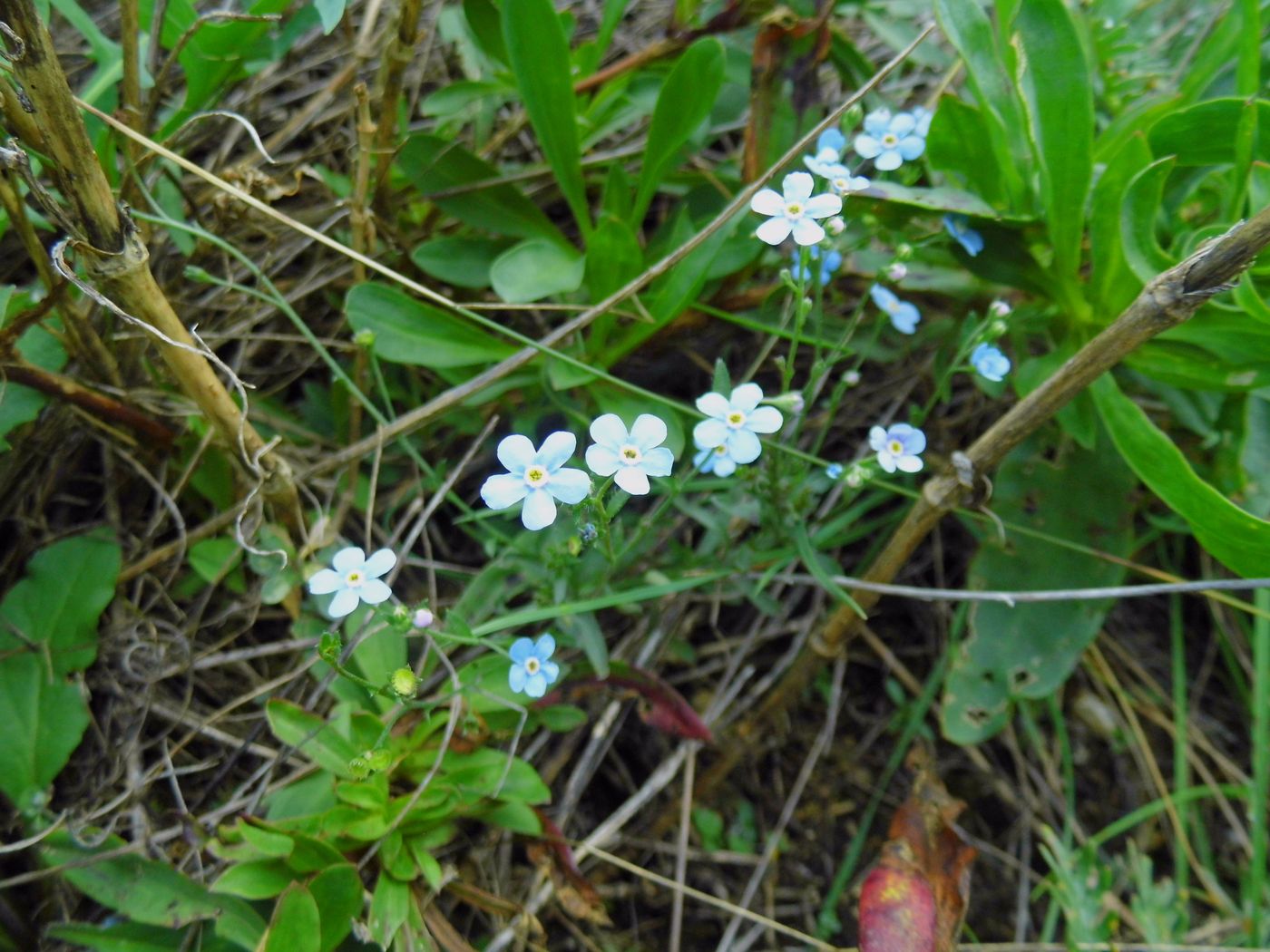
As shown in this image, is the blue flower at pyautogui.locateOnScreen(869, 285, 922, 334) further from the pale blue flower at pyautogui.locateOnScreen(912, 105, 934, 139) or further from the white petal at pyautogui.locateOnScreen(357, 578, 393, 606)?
the white petal at pyautogui.locateOnScreen(357, 578, 393, 606)

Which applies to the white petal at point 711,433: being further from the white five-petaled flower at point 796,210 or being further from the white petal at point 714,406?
the white five-petaled flower at point 796,210

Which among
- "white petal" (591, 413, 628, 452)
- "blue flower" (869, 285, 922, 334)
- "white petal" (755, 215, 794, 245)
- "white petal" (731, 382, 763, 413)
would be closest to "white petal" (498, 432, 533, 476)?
"white petal" (591, 413, 628, 452)

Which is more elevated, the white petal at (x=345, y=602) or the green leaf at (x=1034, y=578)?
the white petal at (x=345, y=602)

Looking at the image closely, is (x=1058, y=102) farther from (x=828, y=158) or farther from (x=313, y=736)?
(x=313, y=736)

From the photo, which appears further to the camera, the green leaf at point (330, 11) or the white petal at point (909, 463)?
the white petal at point (909, 463)

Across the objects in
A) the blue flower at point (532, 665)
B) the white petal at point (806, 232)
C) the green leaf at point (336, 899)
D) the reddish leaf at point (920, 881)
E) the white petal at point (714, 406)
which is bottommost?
the reddish leaf at point (920, 881)

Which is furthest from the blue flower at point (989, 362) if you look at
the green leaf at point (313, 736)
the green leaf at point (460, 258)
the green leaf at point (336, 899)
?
the green leaf at point (336, 899)
